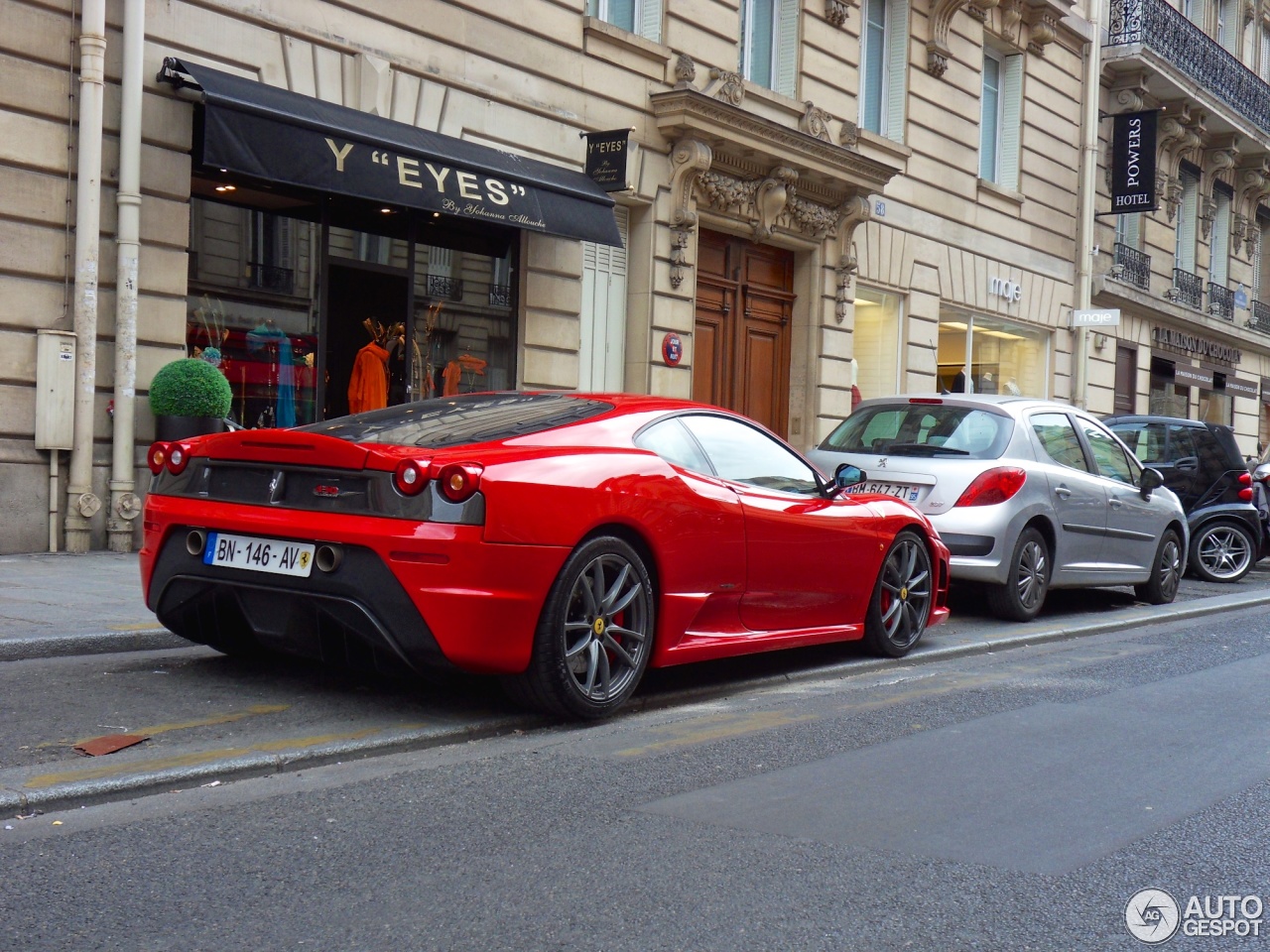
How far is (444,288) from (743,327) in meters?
5.29

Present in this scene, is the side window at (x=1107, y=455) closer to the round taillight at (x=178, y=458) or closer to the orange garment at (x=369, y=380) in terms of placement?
the orange garment at (x=369, y=380)

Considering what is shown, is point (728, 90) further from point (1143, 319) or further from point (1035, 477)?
point (1143, 319)

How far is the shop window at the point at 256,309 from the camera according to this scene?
11.1 meters

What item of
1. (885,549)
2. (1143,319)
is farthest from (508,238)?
(1143,319)

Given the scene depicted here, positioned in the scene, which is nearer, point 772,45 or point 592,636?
point 592,636

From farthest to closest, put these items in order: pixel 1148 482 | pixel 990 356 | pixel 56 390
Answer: pixel 990 356
pixel 1148 482
pixel 56 390

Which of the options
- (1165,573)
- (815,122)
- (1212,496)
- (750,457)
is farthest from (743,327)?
(750,457)

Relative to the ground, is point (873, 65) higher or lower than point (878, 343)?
higher

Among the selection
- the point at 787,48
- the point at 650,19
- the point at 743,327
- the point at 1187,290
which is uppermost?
the point at 787,48

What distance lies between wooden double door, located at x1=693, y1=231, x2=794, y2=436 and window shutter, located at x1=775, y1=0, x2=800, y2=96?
→ 2.12m

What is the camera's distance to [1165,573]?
1146cm

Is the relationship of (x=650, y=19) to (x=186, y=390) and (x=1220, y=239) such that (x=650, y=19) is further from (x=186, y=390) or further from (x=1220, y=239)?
(x=1220, y=239)

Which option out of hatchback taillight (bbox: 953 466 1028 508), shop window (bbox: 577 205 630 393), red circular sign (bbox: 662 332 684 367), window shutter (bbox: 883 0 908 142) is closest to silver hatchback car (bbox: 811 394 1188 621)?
hatchback taillight (bbox: 953 466 1028 508)

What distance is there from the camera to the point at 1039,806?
14.8ft
